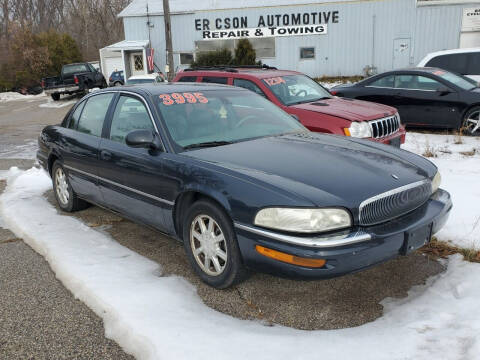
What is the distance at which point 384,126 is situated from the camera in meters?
6.57

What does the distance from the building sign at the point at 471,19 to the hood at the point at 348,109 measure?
17.2m

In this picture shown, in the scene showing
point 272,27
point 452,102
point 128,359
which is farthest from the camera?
point 272,27

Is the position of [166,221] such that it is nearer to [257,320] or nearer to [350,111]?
[257,320]

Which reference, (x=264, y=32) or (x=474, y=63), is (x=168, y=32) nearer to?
(x=264, y=32)

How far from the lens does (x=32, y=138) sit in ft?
39.3

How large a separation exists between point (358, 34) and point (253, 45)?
5416mm

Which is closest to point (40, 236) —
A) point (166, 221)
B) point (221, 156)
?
point (166, 221)

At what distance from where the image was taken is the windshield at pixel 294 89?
7.27 metres

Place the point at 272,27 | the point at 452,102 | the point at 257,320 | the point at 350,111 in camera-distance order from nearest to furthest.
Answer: the point at 257,320 → the point at 350,111 → the point at 452,102 → the point at 272,27

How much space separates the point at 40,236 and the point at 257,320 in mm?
2595

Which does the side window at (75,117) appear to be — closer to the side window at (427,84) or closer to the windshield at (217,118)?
the windshield at (217,118)

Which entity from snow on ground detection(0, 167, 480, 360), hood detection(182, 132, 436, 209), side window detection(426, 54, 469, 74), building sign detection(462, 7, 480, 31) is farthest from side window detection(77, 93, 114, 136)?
building sign detection(462, 7, 480, 31)

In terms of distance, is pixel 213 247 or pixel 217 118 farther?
pixel 217 118

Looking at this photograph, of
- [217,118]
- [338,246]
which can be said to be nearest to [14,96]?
[217,118]
